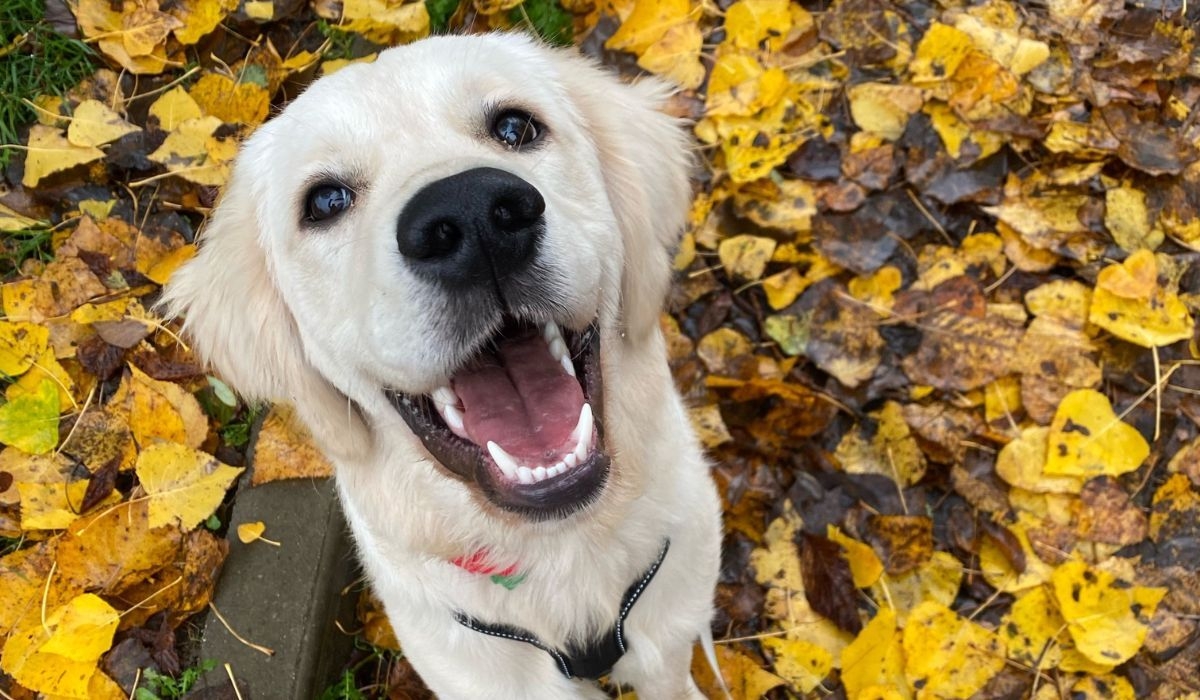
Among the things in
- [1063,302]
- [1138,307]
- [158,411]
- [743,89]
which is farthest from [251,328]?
[1138,307]

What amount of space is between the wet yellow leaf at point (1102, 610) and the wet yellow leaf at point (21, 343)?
331cm

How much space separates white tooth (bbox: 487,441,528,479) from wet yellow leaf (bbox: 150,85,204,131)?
2.28 metres

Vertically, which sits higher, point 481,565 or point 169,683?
point 481,565

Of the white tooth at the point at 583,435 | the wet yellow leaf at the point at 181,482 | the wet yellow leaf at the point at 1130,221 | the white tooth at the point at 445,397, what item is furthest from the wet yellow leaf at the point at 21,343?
the wet yellow leaf at the point at 1130,221

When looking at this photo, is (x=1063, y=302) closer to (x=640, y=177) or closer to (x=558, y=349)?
(x=640, y=177)

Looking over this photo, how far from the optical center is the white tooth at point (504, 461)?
1638 millimetres

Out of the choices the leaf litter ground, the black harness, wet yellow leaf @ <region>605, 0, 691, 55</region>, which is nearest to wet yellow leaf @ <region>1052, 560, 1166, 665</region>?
the leaf litter ground

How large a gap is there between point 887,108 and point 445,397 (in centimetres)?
233

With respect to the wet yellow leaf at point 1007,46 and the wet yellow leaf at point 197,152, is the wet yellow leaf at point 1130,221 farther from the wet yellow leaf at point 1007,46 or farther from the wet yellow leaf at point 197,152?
the wet yellow leaf at point 197,152

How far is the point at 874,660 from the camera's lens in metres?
2.58

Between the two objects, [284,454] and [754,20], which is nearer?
[284,454]

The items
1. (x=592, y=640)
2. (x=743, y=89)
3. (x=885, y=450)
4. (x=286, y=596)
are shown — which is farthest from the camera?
(x=743, y=89)

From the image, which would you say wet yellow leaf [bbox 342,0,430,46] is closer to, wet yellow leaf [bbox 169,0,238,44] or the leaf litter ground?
the leaf litter ground

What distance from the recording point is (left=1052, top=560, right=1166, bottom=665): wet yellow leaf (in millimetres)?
2490
